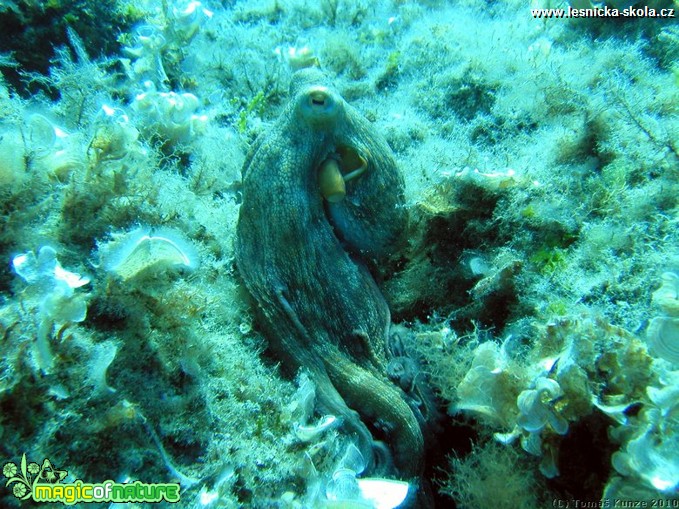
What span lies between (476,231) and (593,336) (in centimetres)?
139

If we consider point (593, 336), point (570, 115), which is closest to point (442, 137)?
point (570, 115)

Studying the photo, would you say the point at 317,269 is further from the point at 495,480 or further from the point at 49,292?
the point at 495,480

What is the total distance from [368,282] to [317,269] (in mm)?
480

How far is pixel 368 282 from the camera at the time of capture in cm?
307

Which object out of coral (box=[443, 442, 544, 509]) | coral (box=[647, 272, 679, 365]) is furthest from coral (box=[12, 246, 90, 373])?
coral (box=[647, 272, 679, 365])

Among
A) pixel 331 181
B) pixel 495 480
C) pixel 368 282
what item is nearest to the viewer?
pixel 495 480

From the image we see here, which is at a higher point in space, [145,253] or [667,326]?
[667,326]

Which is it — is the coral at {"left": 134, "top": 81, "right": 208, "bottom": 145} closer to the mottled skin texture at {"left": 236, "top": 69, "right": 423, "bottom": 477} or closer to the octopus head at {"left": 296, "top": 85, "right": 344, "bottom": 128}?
the mottled skin texture at {"left": 236, "top": 69, "right": 423, "bottom": 477}

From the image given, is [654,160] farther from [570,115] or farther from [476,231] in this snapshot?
[476,231]

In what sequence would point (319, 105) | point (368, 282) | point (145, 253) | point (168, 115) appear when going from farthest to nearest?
point (168, 115) → point (368, 282) → point (319, 105) → point (145, 253)

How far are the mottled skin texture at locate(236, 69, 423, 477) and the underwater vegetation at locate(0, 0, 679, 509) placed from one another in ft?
0.06

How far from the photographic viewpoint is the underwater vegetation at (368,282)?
5.82ft

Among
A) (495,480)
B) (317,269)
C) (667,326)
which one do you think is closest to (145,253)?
(317,269)

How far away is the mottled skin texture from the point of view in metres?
2.67
